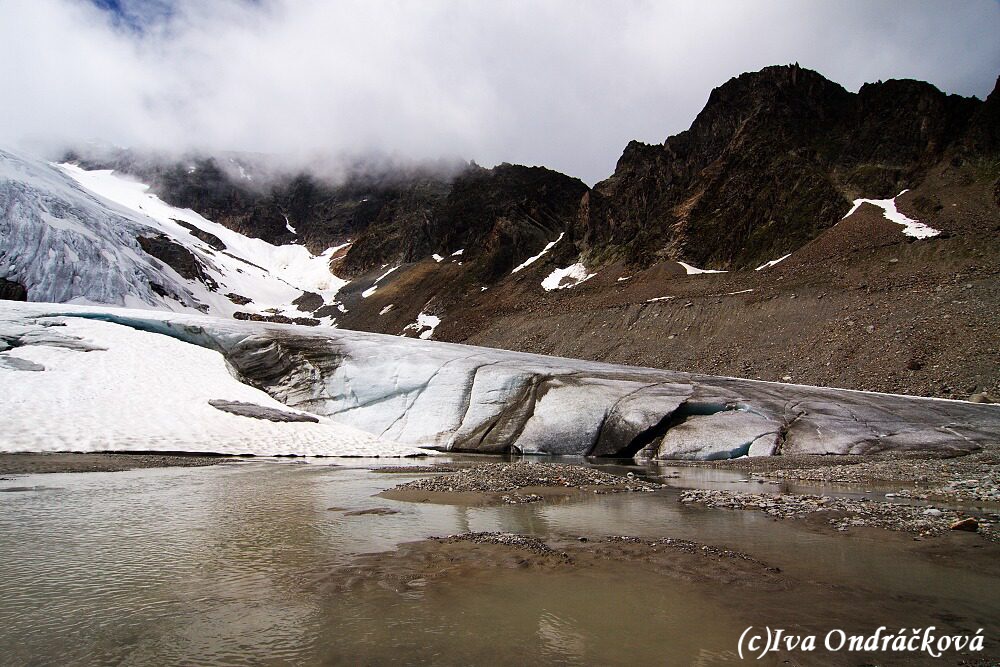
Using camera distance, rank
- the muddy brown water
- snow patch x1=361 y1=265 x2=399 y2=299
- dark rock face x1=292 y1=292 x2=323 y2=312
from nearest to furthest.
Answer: the muddy brown water < snow patch x1=361 y1=265 x2=399 y2=299 < dark rock face x1=292 y1=292 x2=323 y2=312

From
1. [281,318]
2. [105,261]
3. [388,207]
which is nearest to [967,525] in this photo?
[105,261]

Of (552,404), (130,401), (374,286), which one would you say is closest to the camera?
(130,401)

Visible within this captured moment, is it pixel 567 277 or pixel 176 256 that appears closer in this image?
pixel 567 277

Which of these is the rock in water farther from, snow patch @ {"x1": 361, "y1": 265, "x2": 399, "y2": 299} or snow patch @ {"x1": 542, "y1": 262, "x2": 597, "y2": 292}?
snow patch @ {"x1": 361, "y1": 265, "x2": 399, "y2": 299}

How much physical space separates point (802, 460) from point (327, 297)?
401ft

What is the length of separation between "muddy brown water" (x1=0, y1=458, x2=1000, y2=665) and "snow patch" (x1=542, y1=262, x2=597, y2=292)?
65.3 meters

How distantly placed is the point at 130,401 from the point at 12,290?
48.0 m

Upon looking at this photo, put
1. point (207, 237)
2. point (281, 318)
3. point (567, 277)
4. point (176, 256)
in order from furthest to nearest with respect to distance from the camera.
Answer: point (207, 237) < point (281, 318) < point (176, 256) < point (567, 277)

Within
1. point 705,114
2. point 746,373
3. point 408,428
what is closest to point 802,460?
point 408,428

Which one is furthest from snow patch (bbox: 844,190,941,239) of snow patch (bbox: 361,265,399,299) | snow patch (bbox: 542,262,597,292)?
snow patch (bbox: 361,265,399,299)

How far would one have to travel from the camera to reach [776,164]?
59.6 meters

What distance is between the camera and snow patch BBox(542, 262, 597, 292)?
73.3 meters

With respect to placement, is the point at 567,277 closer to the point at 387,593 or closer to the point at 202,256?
the point at 387,593

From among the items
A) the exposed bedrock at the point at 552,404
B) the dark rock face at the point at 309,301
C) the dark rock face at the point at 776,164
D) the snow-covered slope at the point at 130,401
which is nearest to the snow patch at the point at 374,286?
the dark rock face at the point at 309,301
